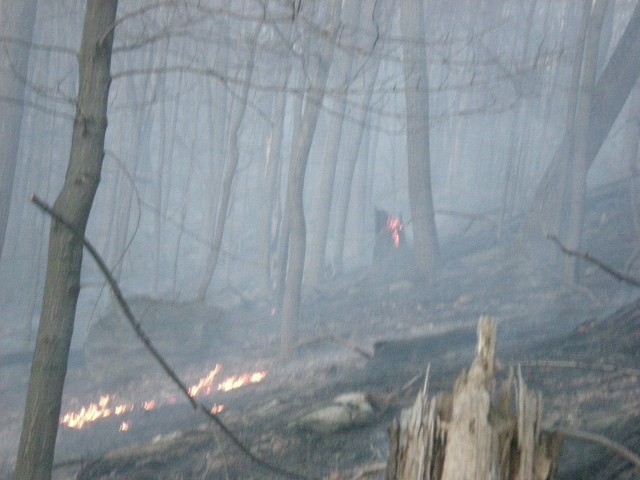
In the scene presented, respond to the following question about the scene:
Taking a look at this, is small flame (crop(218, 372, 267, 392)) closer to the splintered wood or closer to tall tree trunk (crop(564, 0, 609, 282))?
tall tree trunk (crop(564, 0, 609, 282))

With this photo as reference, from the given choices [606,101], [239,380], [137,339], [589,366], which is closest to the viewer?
[589,366]

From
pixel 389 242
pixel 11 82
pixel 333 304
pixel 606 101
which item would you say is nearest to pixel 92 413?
pixel 11 82

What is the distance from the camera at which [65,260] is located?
13.5 ft

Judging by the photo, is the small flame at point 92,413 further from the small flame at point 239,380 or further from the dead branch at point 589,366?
the dead branch at point 589,366

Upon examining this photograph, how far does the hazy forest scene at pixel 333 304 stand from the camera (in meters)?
4.09

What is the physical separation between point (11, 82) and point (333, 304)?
9700 millimetres

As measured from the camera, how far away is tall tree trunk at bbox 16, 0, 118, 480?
4113mm

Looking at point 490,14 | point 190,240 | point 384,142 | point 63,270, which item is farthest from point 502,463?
point 384,142

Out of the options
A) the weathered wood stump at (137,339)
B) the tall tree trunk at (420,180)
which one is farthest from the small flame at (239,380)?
the tall tree trunk at (420,180)

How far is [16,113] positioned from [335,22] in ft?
17.5

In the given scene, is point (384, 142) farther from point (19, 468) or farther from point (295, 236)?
point (19, 468)

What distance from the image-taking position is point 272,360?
1248cm

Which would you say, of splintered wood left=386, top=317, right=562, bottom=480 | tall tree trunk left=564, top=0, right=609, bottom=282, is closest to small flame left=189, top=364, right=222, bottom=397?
tall tree trunk left=564, top=0, right=609, bottom=282

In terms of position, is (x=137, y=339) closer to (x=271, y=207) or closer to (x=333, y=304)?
(x=333, y=304)
